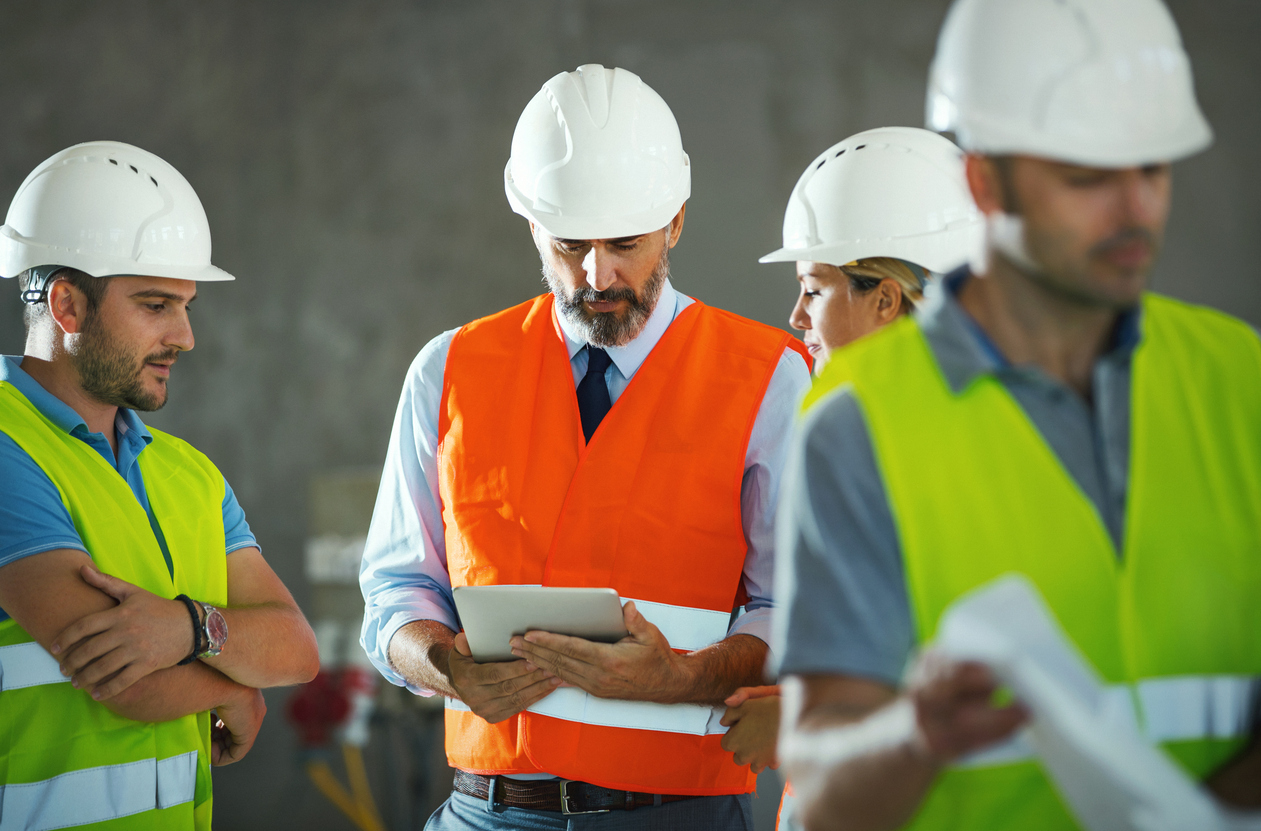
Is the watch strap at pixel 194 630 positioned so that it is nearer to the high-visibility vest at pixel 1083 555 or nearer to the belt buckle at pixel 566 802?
the belt buckle at pixel 566 802

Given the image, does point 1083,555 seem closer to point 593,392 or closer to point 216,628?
point 593,392

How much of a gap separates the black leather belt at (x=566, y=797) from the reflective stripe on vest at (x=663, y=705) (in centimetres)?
13

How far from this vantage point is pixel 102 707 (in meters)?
2.13

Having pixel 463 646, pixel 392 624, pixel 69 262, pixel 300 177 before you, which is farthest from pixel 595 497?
pixel 300 177

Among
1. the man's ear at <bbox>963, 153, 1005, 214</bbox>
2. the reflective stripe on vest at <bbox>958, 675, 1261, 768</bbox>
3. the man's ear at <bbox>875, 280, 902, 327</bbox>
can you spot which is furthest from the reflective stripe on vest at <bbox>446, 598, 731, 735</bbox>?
the man's ear at <bbox>963, 153, 1005, 214</bbox>

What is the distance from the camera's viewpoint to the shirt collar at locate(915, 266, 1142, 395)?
1198mm

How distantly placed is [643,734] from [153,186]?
1789 millimetres

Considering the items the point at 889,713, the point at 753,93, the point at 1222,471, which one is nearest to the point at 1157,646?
the point at 1222,471

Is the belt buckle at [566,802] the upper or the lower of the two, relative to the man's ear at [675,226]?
lower

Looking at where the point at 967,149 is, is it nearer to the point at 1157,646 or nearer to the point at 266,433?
the point at 1157,646

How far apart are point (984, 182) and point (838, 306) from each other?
44.5 inches

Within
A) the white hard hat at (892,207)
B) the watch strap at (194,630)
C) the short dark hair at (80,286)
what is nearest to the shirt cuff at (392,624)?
the watch strap at (194,630)

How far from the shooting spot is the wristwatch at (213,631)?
2.21m

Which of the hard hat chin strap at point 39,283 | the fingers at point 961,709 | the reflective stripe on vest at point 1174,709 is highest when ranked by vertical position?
the hard hat chin strap at point 39,283
